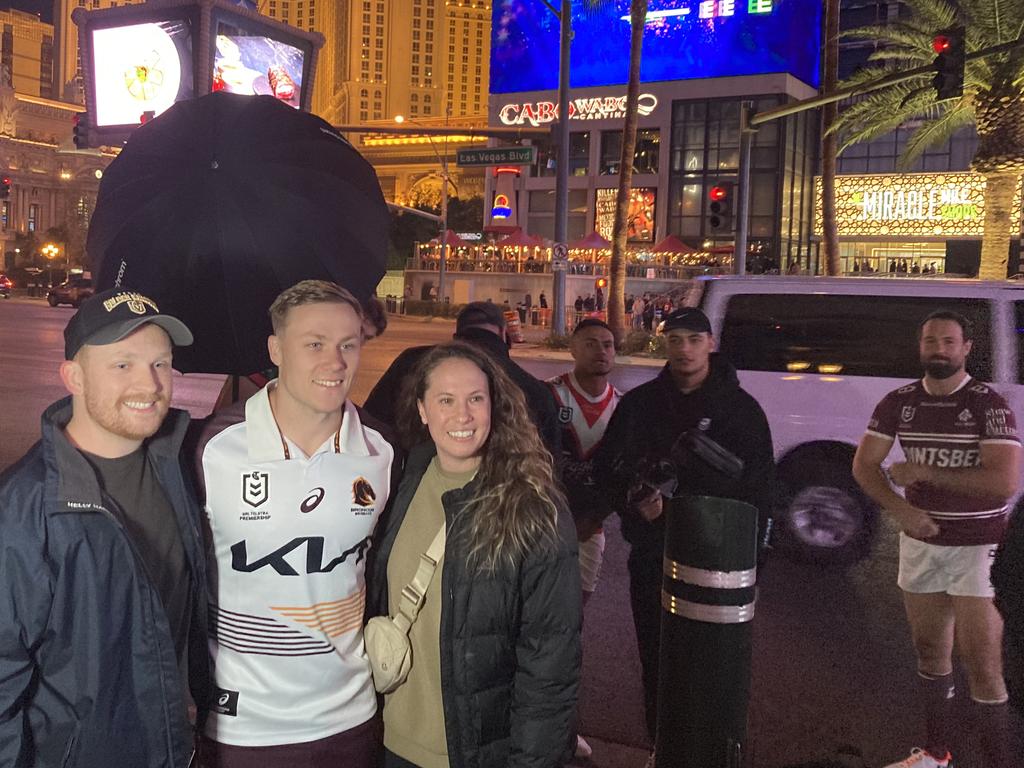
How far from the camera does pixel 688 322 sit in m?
4.48

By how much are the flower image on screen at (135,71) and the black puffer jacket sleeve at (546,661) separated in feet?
15.3

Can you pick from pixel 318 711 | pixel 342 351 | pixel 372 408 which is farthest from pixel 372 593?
pixel 372 408

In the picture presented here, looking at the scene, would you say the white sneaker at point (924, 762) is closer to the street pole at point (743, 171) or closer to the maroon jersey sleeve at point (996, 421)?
the maroon jersey sleeve at point (996, 421)

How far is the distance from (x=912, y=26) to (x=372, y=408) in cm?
1942

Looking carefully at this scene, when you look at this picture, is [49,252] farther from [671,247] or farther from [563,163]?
[563,163]

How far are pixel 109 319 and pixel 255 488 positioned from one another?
1.97ft

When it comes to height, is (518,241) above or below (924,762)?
above

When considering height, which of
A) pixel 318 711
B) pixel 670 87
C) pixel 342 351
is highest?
pixel 670 87

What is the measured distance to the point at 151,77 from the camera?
6.62 m

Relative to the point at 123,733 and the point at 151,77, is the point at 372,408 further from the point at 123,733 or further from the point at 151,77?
the point at 151,77

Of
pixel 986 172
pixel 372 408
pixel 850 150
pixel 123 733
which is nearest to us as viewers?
pixel 123 733

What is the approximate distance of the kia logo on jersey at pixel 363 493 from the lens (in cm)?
274

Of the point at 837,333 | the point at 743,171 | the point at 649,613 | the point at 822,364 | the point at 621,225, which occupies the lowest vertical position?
the point at 649,613

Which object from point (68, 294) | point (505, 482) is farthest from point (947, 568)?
point (68, 294)
